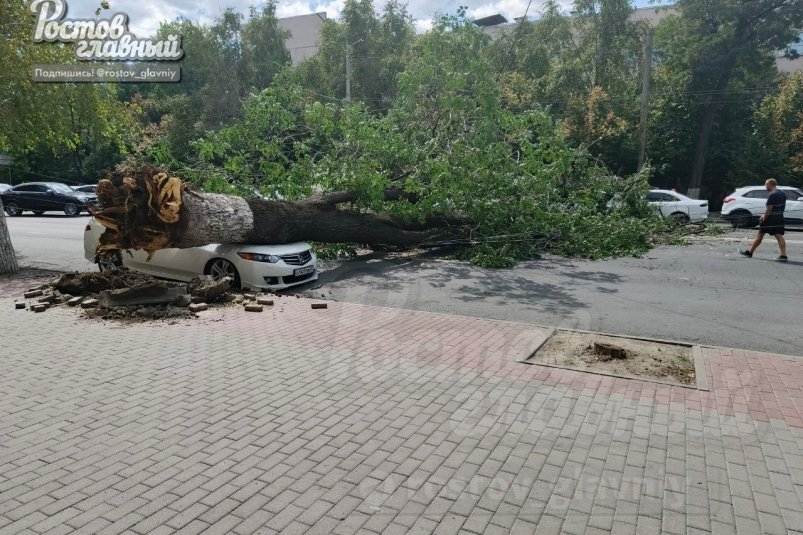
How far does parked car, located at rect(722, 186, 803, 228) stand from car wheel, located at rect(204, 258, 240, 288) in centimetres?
1795

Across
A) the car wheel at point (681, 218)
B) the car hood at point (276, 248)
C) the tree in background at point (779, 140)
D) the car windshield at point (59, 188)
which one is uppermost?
the tree in background at point (779, 140)

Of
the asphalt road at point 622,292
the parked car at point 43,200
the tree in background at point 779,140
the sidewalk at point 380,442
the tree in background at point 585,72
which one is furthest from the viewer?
the tree in background at point 585,72

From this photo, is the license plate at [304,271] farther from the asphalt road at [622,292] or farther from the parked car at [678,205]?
the parked car at [678,205]

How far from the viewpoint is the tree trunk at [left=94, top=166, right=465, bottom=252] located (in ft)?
24.2

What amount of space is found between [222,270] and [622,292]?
6745mm

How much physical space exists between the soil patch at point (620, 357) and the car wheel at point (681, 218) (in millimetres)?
12314

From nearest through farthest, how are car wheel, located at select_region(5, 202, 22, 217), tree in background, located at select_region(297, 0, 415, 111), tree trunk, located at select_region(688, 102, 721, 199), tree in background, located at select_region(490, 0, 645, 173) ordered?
car wheel, located at select_region(5, 202, 22, 217), tree trunk, located at select_region(688, 102, 721, 199), tree in background, located at select_region(490, 0, 645, 173), tree in background, located at select_region(297, 0, 415, 111)

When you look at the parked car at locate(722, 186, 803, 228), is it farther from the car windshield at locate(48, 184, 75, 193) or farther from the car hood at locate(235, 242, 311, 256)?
the car windshield at locate(48, 184, 75, 193)

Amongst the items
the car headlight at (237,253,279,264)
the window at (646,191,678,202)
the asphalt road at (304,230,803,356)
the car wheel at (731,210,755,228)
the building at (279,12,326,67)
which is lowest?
the asphalt road at (304,230,803,356)

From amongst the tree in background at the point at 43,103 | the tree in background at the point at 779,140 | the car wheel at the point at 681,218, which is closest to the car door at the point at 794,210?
the car wheel at the point at 681,218

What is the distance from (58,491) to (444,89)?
13.3m

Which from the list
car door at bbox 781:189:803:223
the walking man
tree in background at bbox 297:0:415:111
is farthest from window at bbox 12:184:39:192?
car door at bbox 781:189:803:223

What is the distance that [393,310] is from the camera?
7918mm

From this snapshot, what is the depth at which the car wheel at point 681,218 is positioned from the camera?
1705cm
